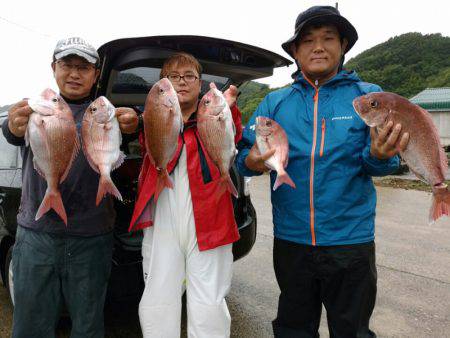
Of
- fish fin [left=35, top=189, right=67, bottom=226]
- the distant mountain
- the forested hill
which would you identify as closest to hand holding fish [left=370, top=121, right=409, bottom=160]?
fish fin [left=35, top=189, right=67, bottom=226]

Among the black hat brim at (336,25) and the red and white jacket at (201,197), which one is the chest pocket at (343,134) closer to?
the black hat brim at (336,25)

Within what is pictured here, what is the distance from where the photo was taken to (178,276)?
223cm

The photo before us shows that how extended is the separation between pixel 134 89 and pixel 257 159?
1.49 meters

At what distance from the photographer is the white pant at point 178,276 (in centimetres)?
218

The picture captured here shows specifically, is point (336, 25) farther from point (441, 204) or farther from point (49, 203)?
point (49, 203)

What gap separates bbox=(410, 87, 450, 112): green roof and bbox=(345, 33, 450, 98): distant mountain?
15752mm

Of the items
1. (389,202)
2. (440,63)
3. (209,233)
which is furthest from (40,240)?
(440,63)

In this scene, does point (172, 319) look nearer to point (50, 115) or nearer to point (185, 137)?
point (185, 137)

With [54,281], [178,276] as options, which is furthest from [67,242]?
[178,276]

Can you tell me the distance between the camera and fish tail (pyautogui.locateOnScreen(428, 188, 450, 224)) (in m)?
1.90

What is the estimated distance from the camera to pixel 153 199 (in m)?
2.26

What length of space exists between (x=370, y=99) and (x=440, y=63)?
60.8 metres

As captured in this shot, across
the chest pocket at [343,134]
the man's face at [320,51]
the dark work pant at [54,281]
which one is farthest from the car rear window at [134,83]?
the chest pocket at [343,134]

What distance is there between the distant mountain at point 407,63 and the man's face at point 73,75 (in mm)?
46148
